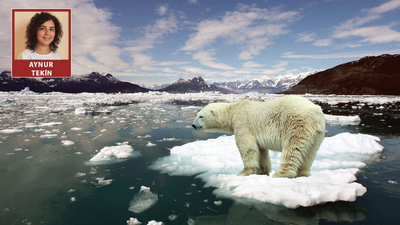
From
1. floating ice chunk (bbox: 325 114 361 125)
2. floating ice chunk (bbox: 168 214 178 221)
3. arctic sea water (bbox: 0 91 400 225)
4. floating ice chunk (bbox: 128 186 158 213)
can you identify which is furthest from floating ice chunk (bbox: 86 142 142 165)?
floating ice chunk (bbox: 325 114 361 125)

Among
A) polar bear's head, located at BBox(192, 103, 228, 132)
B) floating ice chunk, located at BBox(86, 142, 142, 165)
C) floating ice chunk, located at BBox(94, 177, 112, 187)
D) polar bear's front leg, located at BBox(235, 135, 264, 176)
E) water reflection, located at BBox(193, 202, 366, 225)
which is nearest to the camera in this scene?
water reflection, located at BBox(193, 202, 366, 225)

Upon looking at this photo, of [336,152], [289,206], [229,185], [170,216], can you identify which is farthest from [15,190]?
[336,152]

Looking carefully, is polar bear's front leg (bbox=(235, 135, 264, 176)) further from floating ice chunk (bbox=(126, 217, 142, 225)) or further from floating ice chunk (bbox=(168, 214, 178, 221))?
floating ice chunk (bbox=(126, 217, 142, 225))

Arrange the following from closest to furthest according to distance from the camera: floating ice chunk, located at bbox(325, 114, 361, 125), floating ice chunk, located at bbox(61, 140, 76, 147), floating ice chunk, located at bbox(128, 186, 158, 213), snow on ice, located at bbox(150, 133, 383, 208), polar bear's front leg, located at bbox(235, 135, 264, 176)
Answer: snow on ice, located at bbox(150, 133, 383, 208) < floating ice chunk, located at bbox(128, 186, 158, 213) < polar bear's front leg, located at bbox(235, 135, 264, 176) < floating ice chunk, located at bbox(61, 140, 76, 147) < floating ice chunk, located at bbox(325, 114, 361, 125)

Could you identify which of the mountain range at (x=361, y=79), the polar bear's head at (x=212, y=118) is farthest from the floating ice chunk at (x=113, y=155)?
the mountain range at (x=361, y=79)

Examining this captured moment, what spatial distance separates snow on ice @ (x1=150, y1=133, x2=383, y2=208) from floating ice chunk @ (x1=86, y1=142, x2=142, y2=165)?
1.05m

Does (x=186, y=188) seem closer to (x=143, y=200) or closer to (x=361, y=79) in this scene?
(x=143, y=200)

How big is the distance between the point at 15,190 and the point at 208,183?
11.4ft

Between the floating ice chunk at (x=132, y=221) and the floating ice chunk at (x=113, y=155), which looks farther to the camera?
the floating ice chunk at (x=113, y=155)

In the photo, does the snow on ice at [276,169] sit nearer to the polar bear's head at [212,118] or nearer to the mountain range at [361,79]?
the polar bear's head at [212,118]

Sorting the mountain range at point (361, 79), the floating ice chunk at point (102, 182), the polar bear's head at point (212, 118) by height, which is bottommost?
the floating ice chunk at point (102, 182)

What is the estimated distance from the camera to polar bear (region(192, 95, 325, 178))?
130 inches

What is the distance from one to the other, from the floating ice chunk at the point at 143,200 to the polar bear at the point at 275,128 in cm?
163

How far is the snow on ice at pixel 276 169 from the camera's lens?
310cm
